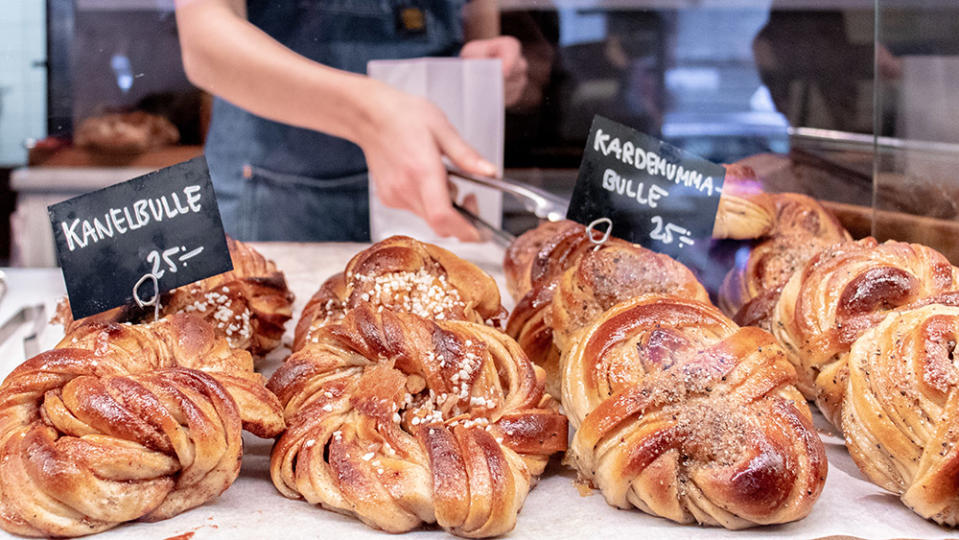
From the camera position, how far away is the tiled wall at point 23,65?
2807mm

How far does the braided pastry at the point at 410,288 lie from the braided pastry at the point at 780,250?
93 centimetres

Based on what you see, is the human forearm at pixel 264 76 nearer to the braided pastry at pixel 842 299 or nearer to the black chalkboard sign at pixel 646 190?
the black chalkboard sign at pixel 646 190

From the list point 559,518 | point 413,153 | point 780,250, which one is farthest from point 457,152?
point 559,518

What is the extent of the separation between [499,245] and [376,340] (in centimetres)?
166

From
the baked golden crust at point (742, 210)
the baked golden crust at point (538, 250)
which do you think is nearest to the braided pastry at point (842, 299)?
Result: the baked golden crust at point (742, 210)

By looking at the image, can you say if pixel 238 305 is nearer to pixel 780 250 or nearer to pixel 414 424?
pixel 414 424

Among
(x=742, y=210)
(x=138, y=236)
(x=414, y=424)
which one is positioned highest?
(x=138, y=236)

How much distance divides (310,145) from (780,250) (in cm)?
184

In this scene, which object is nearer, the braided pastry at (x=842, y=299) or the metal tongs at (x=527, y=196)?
the braided pastry at (x=842, y=299)

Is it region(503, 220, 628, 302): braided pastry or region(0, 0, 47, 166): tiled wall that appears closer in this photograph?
region(0, 0, 47, 166): tiled wall

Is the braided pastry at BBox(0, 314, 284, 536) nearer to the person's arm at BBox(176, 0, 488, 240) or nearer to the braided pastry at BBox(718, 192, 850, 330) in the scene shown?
the person's arm at BBox(176, 0, 488, 240)

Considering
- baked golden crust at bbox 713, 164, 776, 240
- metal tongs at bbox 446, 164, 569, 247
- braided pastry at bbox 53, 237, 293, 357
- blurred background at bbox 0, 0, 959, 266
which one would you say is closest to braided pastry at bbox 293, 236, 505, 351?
braided pastry at bbox 53, 237, 293, 357

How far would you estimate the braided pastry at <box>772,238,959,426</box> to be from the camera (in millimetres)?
2404

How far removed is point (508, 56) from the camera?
3.45 m
